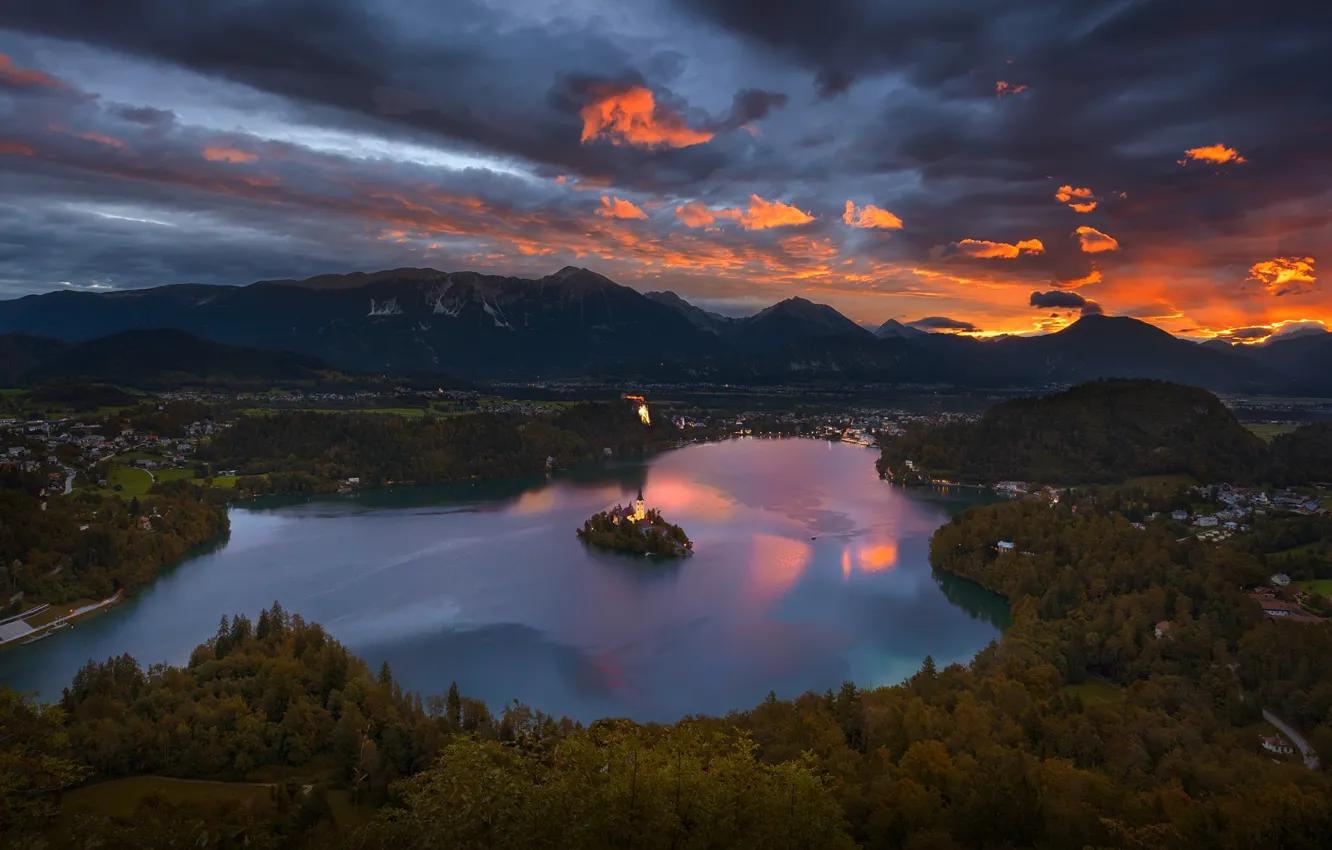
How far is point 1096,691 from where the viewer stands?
15.1 m

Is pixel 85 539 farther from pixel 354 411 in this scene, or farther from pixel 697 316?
pixel 697 316

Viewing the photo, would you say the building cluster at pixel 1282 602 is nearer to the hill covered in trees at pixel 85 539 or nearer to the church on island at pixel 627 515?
the church on island at pixel 627 515

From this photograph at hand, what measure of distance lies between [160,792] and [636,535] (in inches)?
739

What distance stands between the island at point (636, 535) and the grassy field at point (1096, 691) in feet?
44.3

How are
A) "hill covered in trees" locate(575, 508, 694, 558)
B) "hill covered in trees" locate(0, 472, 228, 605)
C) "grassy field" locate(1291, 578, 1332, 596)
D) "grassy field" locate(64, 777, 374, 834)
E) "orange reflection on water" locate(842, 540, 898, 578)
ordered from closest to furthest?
"grassy field" locate(64, 777, 374, 834) → "grassy field" locate(1291, 578, 1332, 596) → "hill covered in trees" locate(0, 472, 228, 605) → "orange reflection on water" locate(842, 540, 898, 578) → "hill covered in trees" locate(575, 508, 694, 558)

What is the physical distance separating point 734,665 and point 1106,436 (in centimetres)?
3327

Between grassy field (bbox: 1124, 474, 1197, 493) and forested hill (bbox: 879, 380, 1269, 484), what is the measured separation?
2.13ft

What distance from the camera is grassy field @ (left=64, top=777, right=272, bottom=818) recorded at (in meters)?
9.88

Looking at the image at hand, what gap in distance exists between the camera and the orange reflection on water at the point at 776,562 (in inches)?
925

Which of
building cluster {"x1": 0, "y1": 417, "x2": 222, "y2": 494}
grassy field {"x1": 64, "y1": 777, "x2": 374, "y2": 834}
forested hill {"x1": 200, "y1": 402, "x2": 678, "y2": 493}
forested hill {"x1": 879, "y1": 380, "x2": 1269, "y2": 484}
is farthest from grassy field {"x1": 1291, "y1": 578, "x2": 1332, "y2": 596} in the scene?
building cluster {"x1": 0, "y1": 417, "x2": 222, "y2": 494}

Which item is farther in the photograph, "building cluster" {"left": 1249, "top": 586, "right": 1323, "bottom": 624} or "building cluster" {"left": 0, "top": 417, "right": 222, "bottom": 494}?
"building cluster" {"left": 0, "top": 417, "right": 222, "bottom": 494}

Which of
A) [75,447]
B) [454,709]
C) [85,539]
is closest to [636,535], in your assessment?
[454,709]

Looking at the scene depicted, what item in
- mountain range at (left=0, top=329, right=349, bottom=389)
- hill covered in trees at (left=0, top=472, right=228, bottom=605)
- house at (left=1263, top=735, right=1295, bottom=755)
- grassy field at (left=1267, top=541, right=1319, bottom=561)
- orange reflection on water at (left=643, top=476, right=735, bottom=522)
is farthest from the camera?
mountain range at (left=0, top=329, right=349, bottom=389)

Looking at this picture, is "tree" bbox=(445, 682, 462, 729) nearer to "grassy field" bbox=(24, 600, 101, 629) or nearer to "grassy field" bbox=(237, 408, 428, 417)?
"grassy field" bbox=(24, 600, 101, 629)
